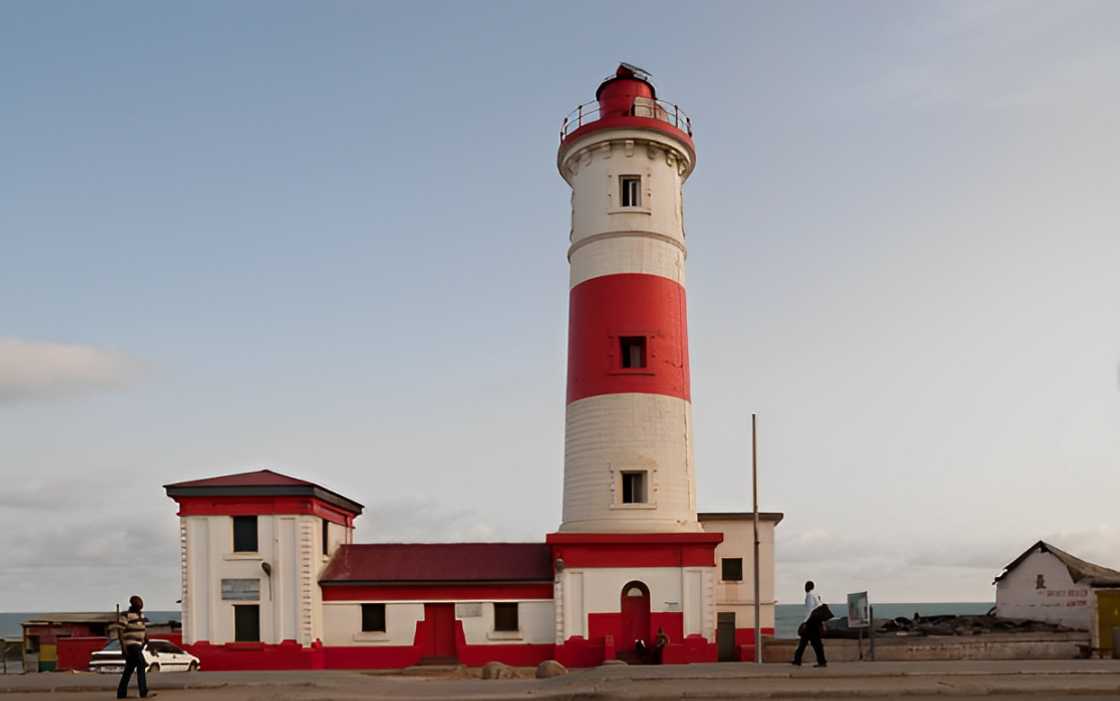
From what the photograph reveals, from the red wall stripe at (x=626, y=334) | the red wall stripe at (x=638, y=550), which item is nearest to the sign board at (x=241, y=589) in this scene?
the red wall stripe at (x=638, y=550)

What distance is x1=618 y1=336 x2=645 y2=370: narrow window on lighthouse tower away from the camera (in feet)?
101

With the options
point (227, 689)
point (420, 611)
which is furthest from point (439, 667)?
point (227, 689)

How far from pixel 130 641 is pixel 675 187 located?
21.6 meters

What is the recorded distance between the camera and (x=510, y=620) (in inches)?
1177

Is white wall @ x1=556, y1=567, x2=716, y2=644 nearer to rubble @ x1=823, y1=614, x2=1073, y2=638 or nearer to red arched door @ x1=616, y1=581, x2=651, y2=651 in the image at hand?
red arched door @ x1=616, y1=581, x2=651, y2=651

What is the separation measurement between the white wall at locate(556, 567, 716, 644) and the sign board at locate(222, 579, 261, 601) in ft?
28.6

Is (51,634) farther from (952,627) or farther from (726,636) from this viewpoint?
(952,627)

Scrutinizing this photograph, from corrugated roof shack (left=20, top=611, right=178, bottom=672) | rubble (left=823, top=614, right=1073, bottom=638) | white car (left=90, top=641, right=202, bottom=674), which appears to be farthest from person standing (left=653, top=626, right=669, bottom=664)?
corrugated roof shack (left=20, top=611, right=178, bottom=672)

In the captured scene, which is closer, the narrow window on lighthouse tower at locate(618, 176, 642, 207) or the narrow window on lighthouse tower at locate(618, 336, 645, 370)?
the narrow window on lighthouse tower at locate(618, 336, 645, 370)

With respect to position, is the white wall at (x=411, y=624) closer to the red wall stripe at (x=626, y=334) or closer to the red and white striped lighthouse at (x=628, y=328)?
the red and white striped lighthouse at (x=628, y=328)

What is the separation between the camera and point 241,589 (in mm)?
28578

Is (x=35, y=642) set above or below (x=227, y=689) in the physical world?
below

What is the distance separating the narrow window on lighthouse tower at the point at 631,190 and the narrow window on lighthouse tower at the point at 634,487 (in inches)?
337

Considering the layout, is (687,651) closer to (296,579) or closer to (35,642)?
(296,579)
